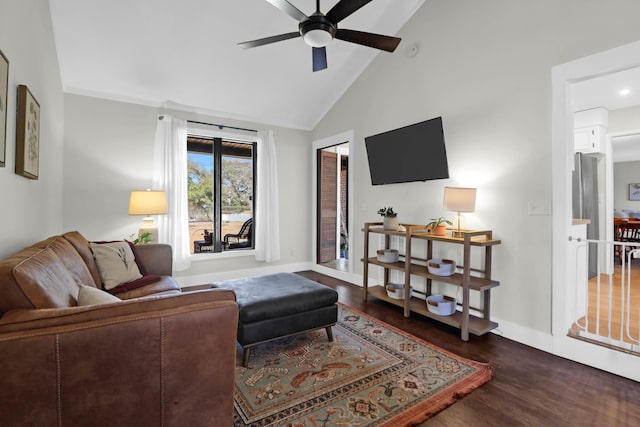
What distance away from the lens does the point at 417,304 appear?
3262 mm

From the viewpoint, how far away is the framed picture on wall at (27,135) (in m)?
1.76

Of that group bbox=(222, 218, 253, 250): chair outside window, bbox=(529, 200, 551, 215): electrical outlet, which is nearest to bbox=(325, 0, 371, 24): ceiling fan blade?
bbox=(529, 200, 551, 215): electrical outlet

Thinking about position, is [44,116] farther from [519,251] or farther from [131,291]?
[519,251]

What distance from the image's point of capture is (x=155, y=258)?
3051mm

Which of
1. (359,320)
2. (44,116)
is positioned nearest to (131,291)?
(44,116)

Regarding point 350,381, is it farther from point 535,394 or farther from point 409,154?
point 409,154

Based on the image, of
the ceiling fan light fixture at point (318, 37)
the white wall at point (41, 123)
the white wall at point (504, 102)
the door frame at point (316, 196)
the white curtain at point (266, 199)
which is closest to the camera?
the white wall at point (41, 123)

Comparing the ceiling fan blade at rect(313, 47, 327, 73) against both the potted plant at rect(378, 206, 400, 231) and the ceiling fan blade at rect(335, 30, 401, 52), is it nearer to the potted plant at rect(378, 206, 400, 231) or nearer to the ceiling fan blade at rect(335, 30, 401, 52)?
the ceiling fan blade at rect(335, 30, 401, 52)

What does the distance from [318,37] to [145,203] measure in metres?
2.64

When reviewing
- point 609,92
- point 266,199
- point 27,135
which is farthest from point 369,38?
point 609,92

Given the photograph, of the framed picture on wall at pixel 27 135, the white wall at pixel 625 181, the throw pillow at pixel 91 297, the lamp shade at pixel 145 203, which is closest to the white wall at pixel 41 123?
the framed picture on wall at pixel 27 135

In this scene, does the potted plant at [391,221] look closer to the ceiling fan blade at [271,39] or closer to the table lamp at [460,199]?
the table lamp at [460,199]

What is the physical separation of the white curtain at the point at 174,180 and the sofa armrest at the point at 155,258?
106 centimetres

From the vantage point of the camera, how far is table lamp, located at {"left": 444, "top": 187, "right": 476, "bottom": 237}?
9.23 feet
